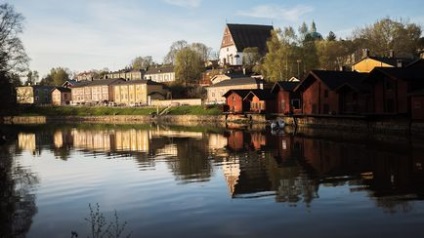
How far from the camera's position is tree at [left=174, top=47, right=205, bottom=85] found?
10519 cm

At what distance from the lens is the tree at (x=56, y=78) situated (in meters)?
159

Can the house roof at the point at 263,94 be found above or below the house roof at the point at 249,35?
below

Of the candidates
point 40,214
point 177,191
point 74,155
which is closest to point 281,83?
point 74,155

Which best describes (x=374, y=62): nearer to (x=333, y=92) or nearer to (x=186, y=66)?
(x=333, y=92)

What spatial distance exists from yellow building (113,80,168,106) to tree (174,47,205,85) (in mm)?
4864

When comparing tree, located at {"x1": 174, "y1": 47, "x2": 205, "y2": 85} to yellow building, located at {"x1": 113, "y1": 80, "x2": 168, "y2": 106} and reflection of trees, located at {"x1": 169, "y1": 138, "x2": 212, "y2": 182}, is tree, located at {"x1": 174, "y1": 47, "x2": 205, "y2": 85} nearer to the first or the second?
yellow building, located at {"x1": 113, "y1": 80, "x2": 168, "y2": 106}

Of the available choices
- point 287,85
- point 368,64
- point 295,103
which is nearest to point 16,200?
point 295,103

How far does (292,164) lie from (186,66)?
271ft

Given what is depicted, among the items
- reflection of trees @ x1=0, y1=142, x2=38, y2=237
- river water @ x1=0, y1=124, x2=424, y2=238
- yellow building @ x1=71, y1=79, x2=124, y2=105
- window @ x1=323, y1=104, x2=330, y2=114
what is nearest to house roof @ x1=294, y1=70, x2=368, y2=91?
window @ x1=323, y1=104, x2=330, y2=114

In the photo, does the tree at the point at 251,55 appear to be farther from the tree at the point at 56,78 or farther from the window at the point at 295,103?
the tree at the point at 56,78

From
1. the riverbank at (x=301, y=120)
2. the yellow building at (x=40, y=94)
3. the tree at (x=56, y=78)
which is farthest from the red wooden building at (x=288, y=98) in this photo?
the tree at (x=56, y=78)

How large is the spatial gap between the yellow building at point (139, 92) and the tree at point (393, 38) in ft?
148

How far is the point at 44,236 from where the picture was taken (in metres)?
12.9

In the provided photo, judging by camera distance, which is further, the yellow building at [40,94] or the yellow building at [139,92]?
the yellow building at [40,94]
